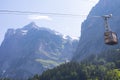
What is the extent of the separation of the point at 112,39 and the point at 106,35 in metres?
0.92

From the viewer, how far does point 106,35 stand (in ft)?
158

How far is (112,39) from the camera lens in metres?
48.2
